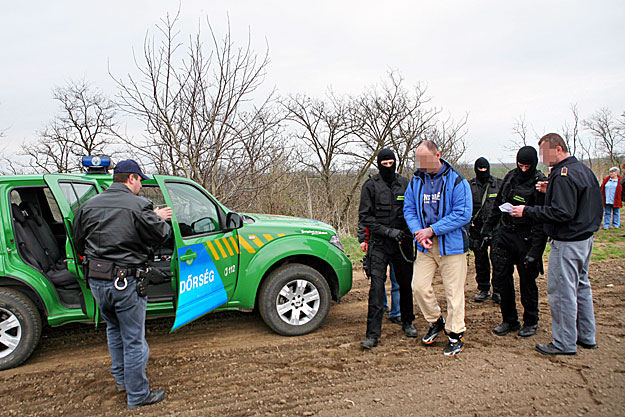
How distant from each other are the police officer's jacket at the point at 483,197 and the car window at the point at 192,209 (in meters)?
3.80

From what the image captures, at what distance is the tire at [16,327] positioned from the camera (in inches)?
143

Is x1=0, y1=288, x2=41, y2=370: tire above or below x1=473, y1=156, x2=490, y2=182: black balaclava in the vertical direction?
below

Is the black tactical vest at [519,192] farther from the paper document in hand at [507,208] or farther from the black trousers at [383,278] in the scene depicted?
the black trousers at [383,278]

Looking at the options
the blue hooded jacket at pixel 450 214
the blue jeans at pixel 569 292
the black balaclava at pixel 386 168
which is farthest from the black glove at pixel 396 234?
the blue jeans at pixel 569 292

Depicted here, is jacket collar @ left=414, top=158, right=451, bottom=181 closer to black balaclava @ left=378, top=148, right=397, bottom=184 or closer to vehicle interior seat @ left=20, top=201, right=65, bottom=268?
black balaclava @ left=378, top=148, right=397, bottom=184

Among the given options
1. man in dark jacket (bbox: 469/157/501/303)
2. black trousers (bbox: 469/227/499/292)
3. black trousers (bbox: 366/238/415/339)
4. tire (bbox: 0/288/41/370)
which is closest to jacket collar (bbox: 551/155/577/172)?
black trousers (bbox: 366/238/415/339)

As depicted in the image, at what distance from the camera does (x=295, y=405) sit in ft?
10.2

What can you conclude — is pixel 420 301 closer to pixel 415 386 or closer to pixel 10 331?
pixel 415 386

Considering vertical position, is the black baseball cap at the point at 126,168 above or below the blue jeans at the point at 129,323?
above

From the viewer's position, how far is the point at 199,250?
13.1ft

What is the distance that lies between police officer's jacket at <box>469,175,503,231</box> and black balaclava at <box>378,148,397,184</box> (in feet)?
6.92

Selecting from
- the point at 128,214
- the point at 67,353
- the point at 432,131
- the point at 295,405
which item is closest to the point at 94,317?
the point at 67,353

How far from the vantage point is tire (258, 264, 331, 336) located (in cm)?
436

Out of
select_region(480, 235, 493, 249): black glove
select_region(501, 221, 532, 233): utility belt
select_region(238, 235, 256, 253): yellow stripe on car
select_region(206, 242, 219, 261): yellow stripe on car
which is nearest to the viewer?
select_region(206, 242, 219, 261): yellow stripe on car
